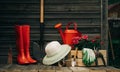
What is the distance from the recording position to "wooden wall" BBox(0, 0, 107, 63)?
8570 mm

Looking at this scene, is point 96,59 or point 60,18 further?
point 60,18

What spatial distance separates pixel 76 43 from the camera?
A: 24.9ft

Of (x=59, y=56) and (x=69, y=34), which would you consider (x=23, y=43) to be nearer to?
(x=59, y=56)

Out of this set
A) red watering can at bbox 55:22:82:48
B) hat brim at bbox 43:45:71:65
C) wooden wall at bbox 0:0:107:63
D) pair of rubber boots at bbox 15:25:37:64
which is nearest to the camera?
hat brim at bbox 43:45:71:65

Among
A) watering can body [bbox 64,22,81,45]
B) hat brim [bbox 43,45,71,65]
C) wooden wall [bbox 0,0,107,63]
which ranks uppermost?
wooden wall [bbox 0,0,107,63]

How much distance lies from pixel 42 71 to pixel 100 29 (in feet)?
9.77

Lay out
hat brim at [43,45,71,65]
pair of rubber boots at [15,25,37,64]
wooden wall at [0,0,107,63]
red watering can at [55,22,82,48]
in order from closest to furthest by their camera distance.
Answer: hat brim at [43,45,71,65], pair of rubber boots at [15,25,37,64], red watering can at [55,22,82,48], wooden wall at [0,0,107,63]

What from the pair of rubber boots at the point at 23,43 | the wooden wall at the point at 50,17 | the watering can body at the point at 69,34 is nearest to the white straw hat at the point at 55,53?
the pair of rubber boots at the point at 23,43

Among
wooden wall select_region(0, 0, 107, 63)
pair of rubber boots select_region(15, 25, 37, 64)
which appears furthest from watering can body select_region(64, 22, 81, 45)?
pair of rubber boots select_region(15, 25, 37, 64)

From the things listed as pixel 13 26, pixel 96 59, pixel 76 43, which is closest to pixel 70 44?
pixel 76 43

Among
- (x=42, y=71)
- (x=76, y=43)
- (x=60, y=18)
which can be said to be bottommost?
(x=42, y=71)

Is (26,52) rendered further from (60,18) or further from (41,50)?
(60,18)

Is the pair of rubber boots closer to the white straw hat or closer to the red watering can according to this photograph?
the white straw hat

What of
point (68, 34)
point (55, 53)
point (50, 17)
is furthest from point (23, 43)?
point (50, 17)
